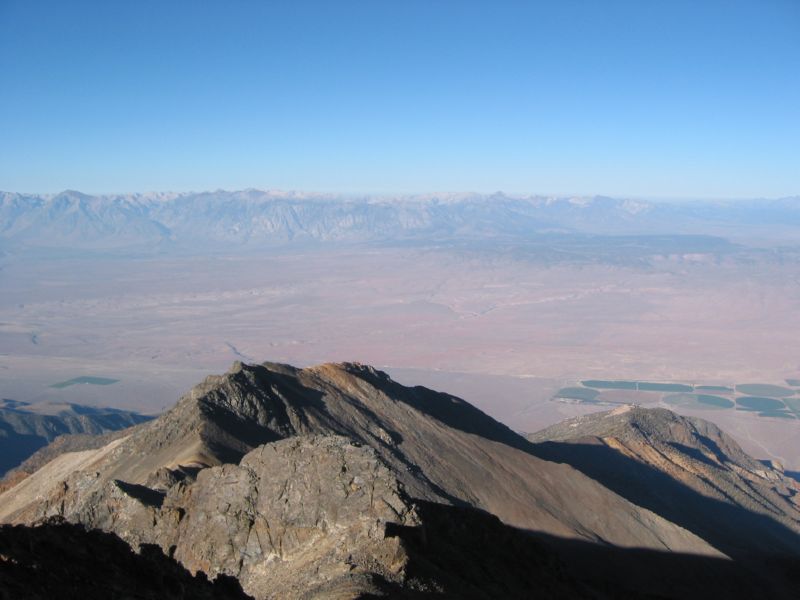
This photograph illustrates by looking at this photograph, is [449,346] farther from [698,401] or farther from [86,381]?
[86,381]

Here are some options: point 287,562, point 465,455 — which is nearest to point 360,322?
point 465,455

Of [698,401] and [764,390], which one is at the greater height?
[698,401]

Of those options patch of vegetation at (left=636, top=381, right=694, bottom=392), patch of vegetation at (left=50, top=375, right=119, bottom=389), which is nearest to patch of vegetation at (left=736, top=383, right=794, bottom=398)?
patch of vegetation at (left=636, top=381, right=694, bottom=392)

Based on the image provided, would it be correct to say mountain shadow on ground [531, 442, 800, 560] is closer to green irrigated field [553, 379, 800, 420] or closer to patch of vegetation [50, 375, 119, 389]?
green irrigated field [553, 379, 800, 420]

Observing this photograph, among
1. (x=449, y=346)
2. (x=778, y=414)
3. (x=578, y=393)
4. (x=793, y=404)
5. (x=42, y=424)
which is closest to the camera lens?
(x=42, y=424)

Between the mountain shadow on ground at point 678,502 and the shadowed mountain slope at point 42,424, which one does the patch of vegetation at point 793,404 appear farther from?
the shadowed mountain slope at point 42,424

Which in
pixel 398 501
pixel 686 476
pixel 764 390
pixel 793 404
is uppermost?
Result: pixel 398 501

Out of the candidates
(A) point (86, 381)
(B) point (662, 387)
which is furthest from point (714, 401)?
(A) point (86, 381)

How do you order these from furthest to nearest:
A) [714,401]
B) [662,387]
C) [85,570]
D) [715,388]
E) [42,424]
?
[715,388] < [662,387] < [714,401] < [42,424] < [85,570]

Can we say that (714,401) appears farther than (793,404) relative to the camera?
Yes

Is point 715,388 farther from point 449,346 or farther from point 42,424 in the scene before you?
point 42,424
